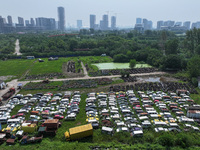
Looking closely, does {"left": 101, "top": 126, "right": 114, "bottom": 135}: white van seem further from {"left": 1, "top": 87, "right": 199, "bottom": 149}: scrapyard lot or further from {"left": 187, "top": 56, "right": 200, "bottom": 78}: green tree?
{"left": 187, "top": 56, "right": 200, "bottom": 78}: green tree

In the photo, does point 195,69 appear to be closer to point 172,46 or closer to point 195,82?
point 195,82

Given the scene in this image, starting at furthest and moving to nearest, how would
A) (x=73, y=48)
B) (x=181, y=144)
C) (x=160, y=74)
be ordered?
(x=73, y=48)
(x=160, y=74)
(x=181, y=144)

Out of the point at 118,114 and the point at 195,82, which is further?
the point at 195,82

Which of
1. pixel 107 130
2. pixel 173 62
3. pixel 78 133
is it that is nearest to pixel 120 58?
pixel 173 62

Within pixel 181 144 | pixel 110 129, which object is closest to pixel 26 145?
pixel 110 129

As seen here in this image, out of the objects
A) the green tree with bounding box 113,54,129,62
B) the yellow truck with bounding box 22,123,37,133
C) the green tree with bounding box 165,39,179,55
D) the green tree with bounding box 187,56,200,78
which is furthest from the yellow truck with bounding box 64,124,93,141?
the green tree with bounding box 165,39,179,55

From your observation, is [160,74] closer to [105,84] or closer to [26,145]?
[105,84]

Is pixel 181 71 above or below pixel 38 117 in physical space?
above

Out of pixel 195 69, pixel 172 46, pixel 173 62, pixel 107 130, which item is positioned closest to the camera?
pixel 107 130

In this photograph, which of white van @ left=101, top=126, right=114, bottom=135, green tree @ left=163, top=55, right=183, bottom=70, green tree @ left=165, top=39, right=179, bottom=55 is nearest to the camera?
white van @ left=101, top=126, right=114, bottom=135
